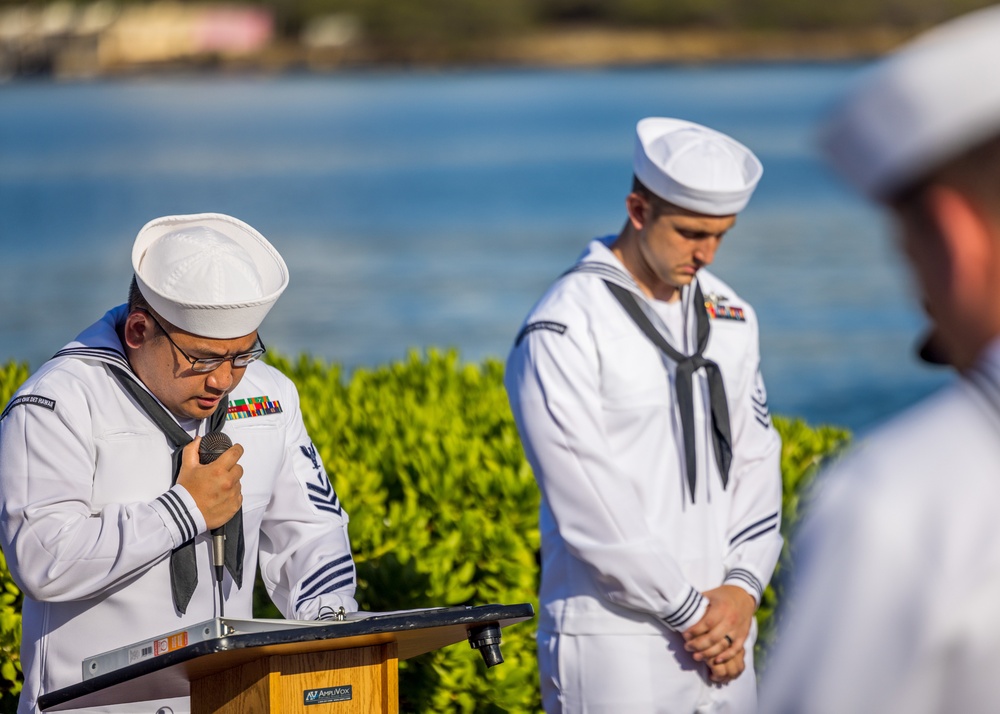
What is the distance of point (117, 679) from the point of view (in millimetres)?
2746

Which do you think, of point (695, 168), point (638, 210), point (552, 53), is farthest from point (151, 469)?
point (552, 53)

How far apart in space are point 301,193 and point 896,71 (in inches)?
1432

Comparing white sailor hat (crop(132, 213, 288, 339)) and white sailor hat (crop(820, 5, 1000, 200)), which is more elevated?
white sailor hat (crop(132, 213, 288, 339))

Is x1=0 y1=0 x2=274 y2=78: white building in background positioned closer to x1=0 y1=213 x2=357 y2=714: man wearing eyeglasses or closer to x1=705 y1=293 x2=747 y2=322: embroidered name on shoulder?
x1=705 y1=293 x2=747 y2=322: embroidered name on shoulder

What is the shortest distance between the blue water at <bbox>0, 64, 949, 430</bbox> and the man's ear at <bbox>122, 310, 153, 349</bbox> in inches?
61.6

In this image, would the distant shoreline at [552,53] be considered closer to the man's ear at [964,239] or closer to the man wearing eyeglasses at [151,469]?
the man wearing eyeglasses at [151,469]

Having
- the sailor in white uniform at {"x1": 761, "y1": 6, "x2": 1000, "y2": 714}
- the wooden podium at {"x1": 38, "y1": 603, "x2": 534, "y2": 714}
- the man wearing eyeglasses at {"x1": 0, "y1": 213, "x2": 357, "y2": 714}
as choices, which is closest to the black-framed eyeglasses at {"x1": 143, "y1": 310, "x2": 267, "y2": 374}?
the man wearing eyeglasses at {"x1": 0, "y1": 213, "x2": 357, "y2": 714}

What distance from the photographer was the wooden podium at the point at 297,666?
2.72 m

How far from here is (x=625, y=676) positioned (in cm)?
379

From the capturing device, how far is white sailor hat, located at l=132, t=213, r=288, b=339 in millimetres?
3217

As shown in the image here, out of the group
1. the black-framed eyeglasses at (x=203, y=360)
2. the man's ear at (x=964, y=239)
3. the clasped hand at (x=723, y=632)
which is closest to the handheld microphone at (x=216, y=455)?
the black-framed eyeglasses at (x=203, y=360)

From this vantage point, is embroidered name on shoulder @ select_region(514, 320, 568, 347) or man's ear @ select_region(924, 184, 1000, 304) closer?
man's ear @ select_region(924, 184, 1000, 304)

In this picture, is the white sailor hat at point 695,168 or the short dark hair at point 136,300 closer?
the short dark hair at point 136,300

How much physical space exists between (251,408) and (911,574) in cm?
233
